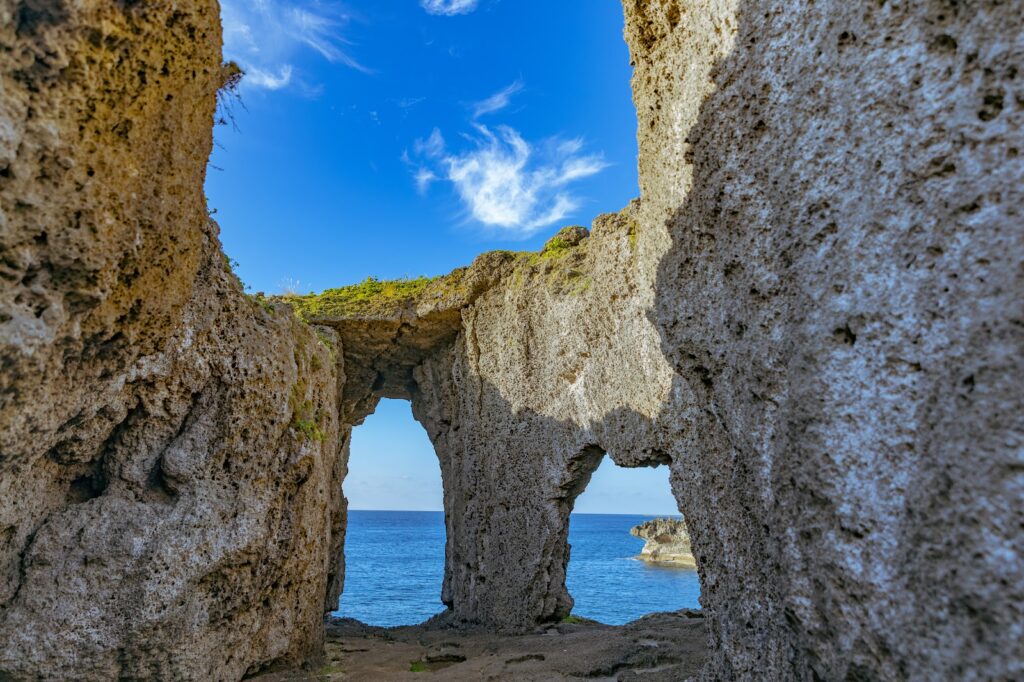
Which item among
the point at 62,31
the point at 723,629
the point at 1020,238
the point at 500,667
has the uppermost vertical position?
the point at 62,31

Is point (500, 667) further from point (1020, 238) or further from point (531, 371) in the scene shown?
point (1020, 238)

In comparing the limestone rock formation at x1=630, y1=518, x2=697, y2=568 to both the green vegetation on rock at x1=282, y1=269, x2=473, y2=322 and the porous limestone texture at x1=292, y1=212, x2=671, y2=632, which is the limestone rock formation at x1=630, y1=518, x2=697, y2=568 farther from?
the green vegetation on rock at x1=282, y1=269, x2=473, y2=322

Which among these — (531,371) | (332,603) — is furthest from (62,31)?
(332,603)

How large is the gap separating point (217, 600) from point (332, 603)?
936cm

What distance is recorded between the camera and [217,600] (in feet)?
22.6

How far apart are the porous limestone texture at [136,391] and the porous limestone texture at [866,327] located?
444cm

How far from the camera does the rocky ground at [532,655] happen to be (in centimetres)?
839

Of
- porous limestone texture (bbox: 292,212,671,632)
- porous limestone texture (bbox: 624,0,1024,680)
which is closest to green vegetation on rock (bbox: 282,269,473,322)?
porous limestone texture (bbox: 292,212,671,632)

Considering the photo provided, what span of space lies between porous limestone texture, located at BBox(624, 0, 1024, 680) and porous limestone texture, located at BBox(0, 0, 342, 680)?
444 centimetres

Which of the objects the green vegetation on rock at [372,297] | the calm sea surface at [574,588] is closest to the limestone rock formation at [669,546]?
the calm sea surface at [574,588]

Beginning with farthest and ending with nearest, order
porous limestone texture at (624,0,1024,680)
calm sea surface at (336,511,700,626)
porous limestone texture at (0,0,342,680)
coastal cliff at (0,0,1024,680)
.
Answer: calm sea surface at (336,511,700,626)
porous limestone texture at (0,0,342,680)
coastal cliff at (0,0,1024,680)
porous limestone texture at (624,0,1024,680)

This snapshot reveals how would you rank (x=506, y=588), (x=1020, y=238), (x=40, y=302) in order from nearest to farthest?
1. (x=1020, y=238)
2. (x=40, y=302)
3. (x=506, y=588)

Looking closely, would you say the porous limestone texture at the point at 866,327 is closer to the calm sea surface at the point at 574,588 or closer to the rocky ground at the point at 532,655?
the rocky ground at the point at 532,655

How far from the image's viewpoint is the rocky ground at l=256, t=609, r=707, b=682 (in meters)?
8.39
